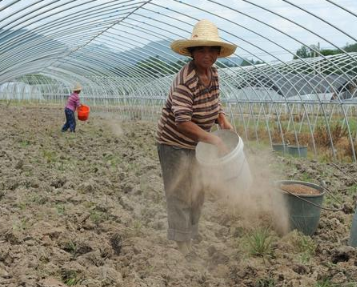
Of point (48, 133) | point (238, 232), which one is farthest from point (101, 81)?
point (238, 232)

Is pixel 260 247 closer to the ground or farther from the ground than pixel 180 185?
closer to the ground

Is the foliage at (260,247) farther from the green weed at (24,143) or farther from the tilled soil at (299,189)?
the green weed at (24,143)

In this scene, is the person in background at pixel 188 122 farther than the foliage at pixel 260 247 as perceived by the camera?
No

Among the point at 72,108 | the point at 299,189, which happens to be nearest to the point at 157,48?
the point at 72,108

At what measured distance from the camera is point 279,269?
10.5 feet

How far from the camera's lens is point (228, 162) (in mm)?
3186

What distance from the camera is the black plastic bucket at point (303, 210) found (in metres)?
3.89

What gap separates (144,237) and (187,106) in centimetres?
129

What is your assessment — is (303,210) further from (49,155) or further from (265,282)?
(49,155)

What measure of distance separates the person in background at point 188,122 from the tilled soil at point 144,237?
180 millimetres

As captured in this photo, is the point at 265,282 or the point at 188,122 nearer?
the point at 265,282

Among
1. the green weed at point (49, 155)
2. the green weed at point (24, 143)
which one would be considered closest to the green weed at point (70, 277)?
the green weed at point (49, 155)

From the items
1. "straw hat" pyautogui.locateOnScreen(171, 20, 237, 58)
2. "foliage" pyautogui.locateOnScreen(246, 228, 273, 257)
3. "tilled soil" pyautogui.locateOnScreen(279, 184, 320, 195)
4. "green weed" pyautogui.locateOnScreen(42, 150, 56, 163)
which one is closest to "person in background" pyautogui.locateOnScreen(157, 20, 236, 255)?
"straw hat" pyautogui.locateOnScreen(171, 20, 237, 58)

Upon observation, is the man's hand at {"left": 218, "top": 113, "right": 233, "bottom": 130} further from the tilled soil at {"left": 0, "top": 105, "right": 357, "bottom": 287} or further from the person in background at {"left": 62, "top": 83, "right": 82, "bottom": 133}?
the person in background at {"left": 62, "top": 83, "right": 82, "bottom": 133}
